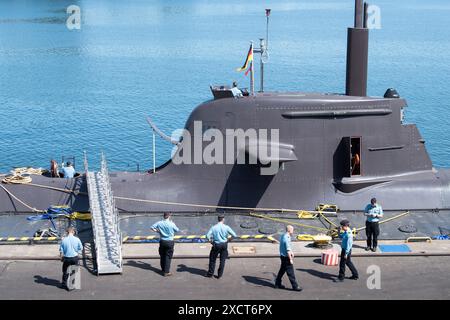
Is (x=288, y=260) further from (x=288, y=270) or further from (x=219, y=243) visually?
(x=219, y=243)

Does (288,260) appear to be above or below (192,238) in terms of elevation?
above

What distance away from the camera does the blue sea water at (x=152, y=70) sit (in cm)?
6284

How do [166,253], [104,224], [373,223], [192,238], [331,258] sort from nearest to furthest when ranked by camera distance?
[166,253] < [331,258] < [373,223] < [104,224] < [192,238]

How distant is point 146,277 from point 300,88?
61.8 metres

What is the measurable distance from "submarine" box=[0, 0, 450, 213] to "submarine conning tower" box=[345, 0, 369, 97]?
0.12 ft

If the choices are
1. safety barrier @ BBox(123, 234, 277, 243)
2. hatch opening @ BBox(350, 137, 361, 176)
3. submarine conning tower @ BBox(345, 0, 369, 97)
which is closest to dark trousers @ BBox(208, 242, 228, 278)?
safety barrier @ BBox(123, 234, 277, 243)

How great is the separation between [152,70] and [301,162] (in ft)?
230

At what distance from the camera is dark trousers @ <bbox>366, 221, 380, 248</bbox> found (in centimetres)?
2098

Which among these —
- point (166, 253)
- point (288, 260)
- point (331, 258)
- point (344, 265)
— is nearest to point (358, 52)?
point (331, 258)

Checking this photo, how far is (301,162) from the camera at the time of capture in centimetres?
2408

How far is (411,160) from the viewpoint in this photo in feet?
82.3
